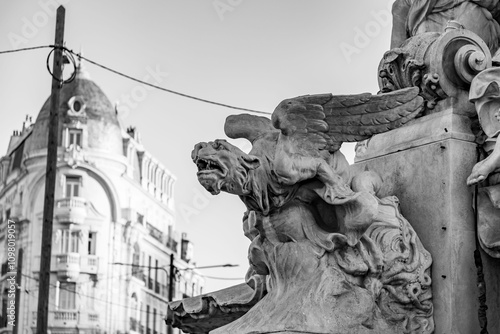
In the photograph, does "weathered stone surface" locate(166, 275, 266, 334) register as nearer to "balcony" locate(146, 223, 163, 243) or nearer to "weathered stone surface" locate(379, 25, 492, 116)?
"weathered stone surface" locate(379, 25, 492, 116)

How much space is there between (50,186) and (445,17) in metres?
14.2

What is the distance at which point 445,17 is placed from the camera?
7.93 m

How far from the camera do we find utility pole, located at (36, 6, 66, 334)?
67.8 ft

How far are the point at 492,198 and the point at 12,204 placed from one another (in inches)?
2261

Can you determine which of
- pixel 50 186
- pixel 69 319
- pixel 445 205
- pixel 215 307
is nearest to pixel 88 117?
pixel 69 319

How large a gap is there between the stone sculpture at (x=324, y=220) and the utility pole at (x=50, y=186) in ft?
46.7

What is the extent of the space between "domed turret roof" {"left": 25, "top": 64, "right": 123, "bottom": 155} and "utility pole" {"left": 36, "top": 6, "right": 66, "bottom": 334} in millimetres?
38332

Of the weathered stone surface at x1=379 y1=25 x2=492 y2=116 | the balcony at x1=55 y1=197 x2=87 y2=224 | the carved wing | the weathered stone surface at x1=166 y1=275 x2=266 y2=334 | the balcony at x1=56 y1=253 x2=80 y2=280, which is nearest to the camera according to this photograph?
the carved wing

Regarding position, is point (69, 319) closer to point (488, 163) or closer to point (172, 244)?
point (172, 244)

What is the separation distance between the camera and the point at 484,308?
646cm

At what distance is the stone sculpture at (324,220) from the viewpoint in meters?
6.48

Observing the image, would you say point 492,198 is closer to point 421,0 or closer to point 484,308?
point 484,308

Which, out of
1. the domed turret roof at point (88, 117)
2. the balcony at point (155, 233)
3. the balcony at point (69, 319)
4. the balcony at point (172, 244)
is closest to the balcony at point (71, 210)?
the domed turret roof at point (88, 117)

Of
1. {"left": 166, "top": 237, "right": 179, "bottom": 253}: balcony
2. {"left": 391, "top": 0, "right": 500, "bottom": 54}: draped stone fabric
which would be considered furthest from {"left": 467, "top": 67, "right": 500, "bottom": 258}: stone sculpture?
{"left": 166, "top": 237, "right": 179, "bottom": 253}: balcony
